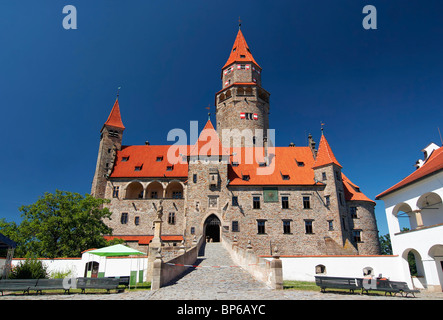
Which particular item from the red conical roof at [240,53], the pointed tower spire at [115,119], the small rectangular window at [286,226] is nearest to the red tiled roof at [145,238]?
the small rectangular window at [286,226]

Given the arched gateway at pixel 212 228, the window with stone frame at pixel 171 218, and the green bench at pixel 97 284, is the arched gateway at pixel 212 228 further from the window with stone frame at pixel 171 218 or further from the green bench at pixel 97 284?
the green bench at pixel 97 284

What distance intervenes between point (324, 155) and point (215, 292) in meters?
25.6

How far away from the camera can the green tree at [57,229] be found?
906 inches

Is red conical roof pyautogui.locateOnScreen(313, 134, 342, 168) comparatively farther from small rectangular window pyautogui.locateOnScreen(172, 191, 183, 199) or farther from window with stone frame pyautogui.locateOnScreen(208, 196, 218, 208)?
small rectangular window pyautogui.locateOnScreen(172, 191, 183, 199)

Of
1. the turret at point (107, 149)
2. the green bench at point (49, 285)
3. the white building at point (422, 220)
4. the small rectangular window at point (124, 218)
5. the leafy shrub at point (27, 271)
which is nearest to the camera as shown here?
the green bench at point (49, 285)

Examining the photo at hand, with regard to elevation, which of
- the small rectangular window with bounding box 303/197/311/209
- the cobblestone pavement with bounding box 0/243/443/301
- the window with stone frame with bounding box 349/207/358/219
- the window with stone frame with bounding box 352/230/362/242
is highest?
the small rectangular window with bounding box 303/197/311/209

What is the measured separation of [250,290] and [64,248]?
17925mm

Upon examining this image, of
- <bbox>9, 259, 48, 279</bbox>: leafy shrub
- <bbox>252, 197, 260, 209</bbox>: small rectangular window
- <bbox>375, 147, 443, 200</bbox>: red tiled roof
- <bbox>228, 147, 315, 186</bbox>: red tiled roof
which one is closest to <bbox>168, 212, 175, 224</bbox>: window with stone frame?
<bbox>228, 147, 315, 186</bbox>: red tiled roof

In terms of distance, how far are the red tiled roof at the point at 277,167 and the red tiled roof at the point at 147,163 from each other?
705 centimetres

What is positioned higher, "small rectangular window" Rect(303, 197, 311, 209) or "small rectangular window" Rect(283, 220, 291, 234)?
"small rectangular window" Rect(303, 197, 311, 209)

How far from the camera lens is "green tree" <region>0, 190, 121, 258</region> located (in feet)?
75.5

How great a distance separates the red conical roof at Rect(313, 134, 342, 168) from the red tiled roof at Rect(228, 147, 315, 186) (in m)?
1.58
